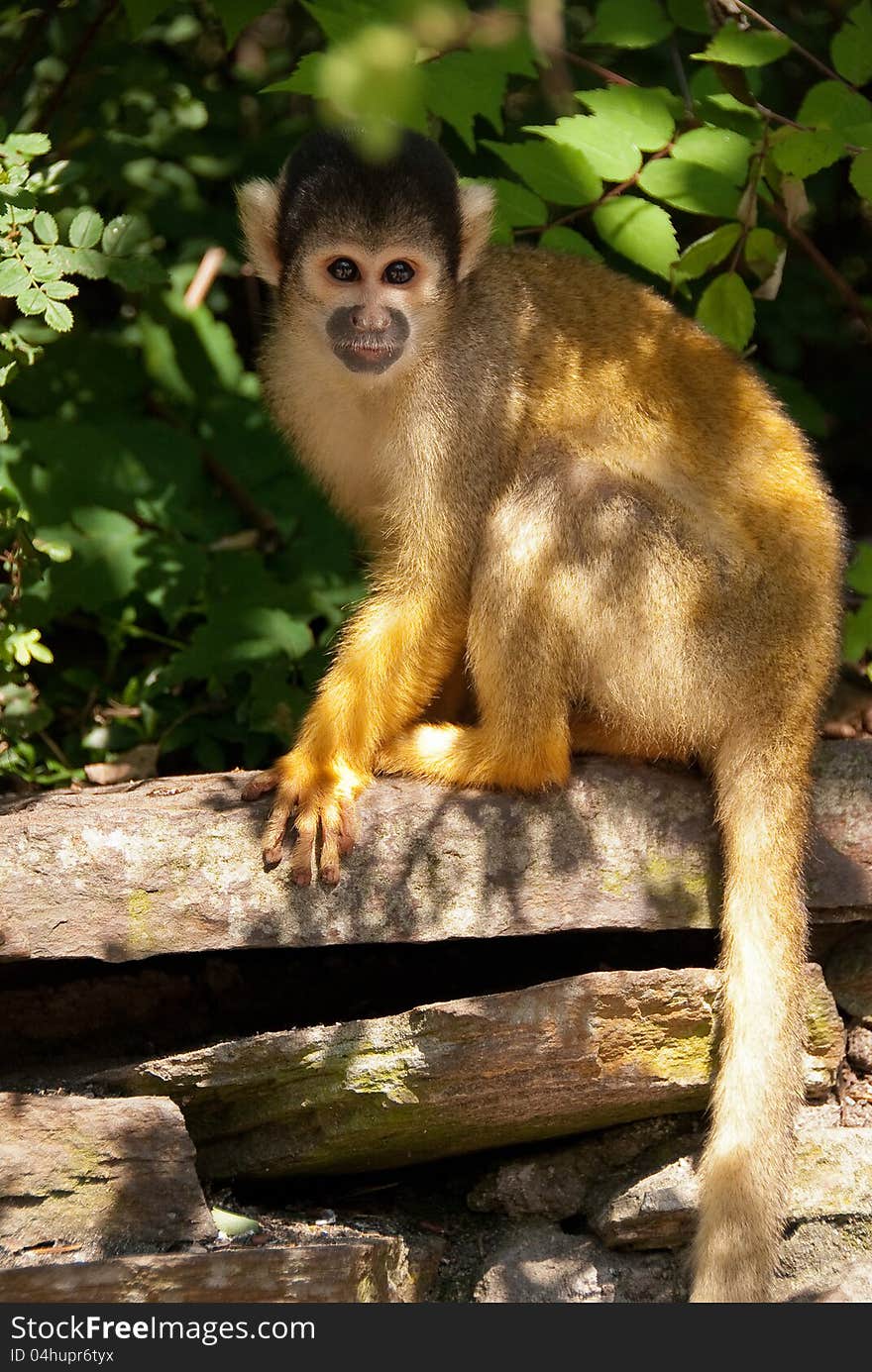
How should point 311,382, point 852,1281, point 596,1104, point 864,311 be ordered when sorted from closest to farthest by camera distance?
point 852,1281 < point 596,1104 < point 311,382 < point 864,311

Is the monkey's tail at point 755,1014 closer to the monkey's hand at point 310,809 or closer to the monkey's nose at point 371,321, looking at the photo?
the monkey's hand at point 310,809

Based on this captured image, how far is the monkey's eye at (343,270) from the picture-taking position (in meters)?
4.27

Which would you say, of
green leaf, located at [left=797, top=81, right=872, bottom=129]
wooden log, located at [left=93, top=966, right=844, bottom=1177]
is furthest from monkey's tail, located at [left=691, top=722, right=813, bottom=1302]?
green leaf, located at [left=797, top=81, right=872, bottom=129]

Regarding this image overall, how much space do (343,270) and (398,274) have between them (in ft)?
0.54

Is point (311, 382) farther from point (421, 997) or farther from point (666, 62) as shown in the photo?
point (666, 62)

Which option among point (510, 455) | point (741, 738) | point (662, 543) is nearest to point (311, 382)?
point (510, 455)

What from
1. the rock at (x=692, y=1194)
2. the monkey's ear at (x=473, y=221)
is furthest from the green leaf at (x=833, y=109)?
the rock at (x=692, y=1194)

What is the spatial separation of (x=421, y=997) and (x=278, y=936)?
66 cm

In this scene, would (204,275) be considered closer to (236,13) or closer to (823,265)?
(236,13)

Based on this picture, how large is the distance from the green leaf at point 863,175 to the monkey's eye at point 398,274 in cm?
128

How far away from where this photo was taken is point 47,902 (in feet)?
12.8

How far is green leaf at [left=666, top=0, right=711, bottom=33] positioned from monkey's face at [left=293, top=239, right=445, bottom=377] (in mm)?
1334

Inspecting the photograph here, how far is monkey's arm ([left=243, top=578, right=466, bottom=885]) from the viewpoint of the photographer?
160 inches

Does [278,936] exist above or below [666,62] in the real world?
below
